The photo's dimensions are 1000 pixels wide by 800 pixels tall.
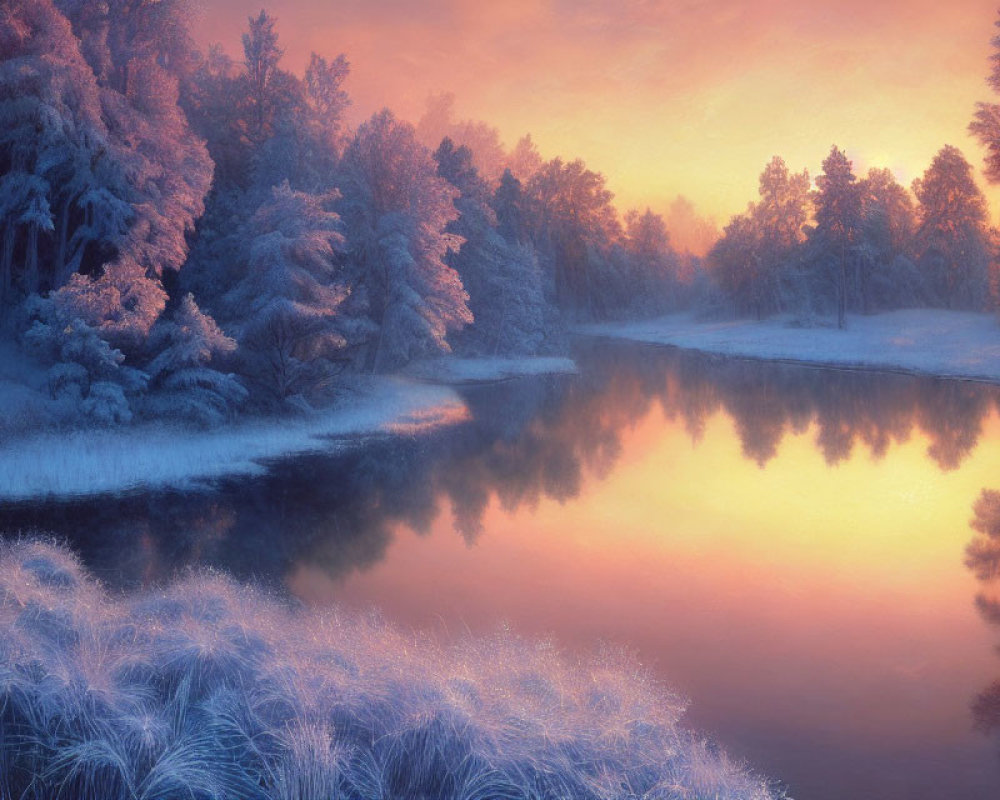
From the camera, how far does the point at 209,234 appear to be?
25.8 meters

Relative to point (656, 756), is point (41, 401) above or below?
above

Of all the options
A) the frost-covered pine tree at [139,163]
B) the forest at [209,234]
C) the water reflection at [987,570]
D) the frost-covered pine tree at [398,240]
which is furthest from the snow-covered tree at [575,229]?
the water reflection at [987,570]

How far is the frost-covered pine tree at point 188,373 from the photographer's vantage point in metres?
19.8

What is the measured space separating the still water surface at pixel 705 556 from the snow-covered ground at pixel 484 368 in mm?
14806

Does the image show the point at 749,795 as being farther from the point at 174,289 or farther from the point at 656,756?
the point at 174,289

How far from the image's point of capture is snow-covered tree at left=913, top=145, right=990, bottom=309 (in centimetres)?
6675

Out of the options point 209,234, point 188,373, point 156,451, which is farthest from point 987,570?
point 209,234

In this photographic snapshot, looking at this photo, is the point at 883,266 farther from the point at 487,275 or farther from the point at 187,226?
the point at 187,226

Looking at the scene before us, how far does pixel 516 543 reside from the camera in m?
12.8

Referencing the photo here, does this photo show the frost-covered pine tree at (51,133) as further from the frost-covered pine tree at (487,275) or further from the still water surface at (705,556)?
the frost-covered pine tree at (487,275)

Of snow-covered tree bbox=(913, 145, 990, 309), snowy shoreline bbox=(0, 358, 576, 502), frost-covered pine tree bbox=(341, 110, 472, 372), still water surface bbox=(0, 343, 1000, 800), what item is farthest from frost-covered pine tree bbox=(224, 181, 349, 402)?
snow-covered tree bbox=(913, 145, 990, 309)

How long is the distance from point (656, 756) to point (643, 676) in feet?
6.83

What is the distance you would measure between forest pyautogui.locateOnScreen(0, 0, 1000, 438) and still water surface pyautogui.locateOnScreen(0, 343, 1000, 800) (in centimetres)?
518

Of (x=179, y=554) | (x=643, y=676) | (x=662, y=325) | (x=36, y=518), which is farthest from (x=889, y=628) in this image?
(x=662, y=325)
